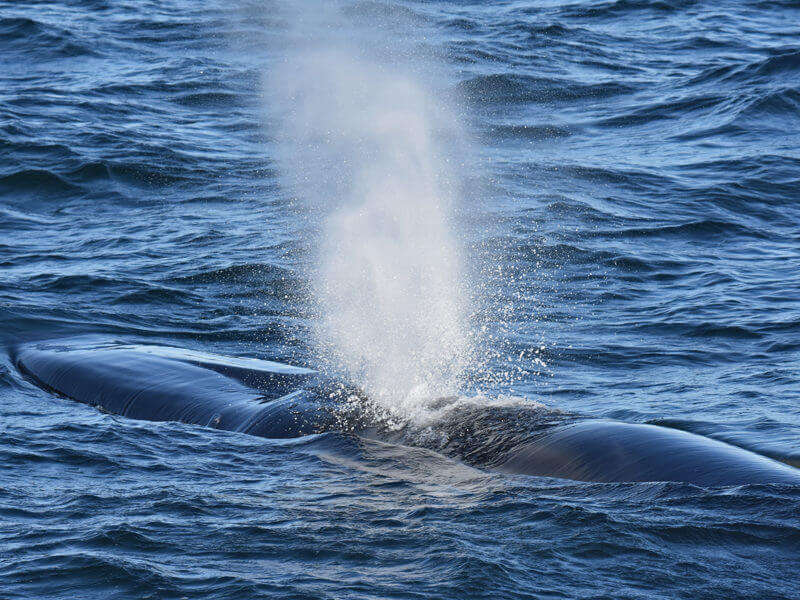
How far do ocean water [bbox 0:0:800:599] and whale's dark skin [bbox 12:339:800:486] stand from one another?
0.93ft

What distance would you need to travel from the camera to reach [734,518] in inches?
336

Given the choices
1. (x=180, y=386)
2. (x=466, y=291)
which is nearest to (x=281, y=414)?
(x=180, y=386)

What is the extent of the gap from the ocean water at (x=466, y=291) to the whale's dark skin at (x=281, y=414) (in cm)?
28

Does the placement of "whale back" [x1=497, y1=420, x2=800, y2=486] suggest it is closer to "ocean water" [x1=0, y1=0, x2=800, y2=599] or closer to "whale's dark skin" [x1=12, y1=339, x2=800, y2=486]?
"whale's dark skin" [x1=12, y1=339, x2=800, y2=486]

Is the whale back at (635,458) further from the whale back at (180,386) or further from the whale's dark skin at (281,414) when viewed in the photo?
the whale back at (180,386)

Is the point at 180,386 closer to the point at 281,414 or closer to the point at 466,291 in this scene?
the point at 281,414

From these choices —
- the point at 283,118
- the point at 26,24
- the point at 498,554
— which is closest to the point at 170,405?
the point at 498,554

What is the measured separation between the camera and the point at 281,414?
1177 cm

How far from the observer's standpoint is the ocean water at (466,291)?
849cm

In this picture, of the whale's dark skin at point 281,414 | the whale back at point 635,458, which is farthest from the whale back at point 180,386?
the whale back at point 635,458

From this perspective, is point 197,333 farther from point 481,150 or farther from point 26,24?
point 26,24

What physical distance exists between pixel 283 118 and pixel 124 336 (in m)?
13.1

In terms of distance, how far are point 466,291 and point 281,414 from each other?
6.50 m

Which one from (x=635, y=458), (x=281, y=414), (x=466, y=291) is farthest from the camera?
(x=466, y=291)
